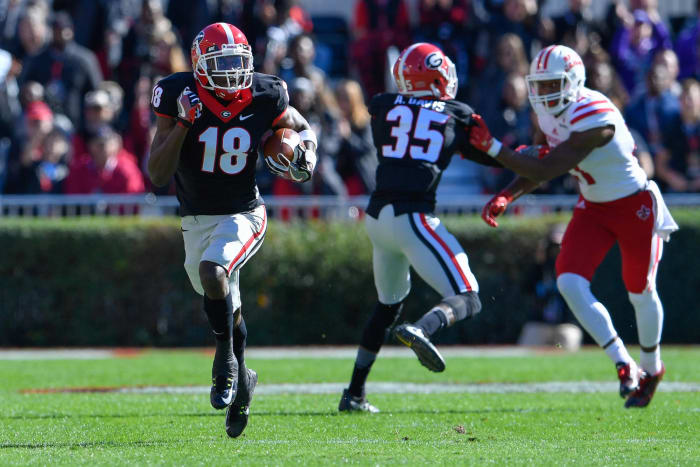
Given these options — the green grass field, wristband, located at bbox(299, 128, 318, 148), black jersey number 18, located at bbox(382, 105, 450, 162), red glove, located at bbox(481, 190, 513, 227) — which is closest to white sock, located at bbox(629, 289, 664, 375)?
the green grass field

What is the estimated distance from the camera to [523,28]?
42.3 ft

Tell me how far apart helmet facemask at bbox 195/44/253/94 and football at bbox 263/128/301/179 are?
31 cm

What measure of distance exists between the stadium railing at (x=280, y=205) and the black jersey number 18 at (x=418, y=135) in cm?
502

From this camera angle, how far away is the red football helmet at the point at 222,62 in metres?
5.78

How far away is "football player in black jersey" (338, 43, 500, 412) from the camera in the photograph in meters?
6.20

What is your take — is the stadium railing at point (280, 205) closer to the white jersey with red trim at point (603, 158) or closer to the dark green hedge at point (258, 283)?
the dark green hedge at point (258, 283)

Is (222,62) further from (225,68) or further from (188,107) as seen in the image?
(188,107)

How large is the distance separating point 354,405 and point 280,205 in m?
5.02

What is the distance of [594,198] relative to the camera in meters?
6.90

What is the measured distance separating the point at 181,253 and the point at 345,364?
7.65 feet

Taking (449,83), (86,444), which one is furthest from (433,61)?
(86,444)

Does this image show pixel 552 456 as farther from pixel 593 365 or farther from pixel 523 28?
pixel 523 28

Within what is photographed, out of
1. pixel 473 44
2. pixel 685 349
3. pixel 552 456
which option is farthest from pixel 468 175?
pixel 552 456

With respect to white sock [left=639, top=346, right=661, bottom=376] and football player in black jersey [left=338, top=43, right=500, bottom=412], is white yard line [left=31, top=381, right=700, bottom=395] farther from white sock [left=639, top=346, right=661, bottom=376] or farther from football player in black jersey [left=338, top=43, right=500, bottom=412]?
football player in black jersey [left=338, top=43, right=500, bottom=412]
